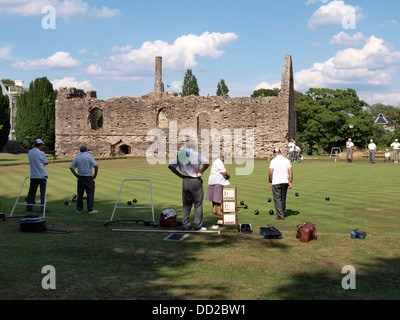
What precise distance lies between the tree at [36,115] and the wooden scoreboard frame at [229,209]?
4460 cm

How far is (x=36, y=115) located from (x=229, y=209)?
4593cm

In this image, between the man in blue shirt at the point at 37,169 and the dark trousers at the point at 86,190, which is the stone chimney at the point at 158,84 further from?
the dark trousers at the point at 86,190

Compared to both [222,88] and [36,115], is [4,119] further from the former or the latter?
[222,88]

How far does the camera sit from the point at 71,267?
6.76m

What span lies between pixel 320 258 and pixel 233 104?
36402 mm

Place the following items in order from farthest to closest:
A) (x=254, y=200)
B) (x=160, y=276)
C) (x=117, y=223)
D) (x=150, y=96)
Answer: (x=150, y=96), (x=254, y=200), (x=117, y=223), (x=160, y=276)

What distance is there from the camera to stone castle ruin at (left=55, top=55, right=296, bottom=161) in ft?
138

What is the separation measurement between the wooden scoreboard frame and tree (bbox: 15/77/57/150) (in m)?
44.6

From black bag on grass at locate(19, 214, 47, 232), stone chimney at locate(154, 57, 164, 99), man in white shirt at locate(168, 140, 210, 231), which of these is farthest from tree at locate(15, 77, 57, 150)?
man in white shirt at locate(168, 140, 210, 231)

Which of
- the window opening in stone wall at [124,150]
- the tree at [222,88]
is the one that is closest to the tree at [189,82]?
the tree at [222,88]

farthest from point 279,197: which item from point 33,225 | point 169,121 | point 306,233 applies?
point 169,121

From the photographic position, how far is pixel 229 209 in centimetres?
1048

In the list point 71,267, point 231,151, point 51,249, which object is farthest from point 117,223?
point 231,151
